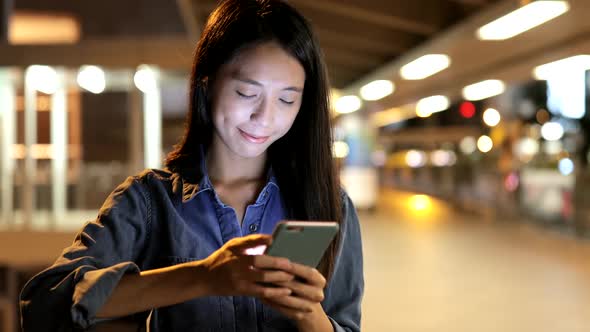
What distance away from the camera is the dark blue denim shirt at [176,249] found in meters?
1.35

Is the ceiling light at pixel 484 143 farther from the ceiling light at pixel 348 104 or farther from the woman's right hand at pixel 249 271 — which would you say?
the woman's right hand at pixel 249 271

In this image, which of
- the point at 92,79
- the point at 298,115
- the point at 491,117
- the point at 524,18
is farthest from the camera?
the point at 491,117

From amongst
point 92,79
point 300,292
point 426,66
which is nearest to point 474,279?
point 426,66

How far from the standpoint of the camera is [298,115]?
1665 mm

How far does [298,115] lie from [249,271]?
1.75 feet

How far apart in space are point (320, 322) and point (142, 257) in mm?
378

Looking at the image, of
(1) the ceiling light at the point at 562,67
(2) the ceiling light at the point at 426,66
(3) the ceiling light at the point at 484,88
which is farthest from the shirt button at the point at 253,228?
(3) the ceiling light at the point at 484,88

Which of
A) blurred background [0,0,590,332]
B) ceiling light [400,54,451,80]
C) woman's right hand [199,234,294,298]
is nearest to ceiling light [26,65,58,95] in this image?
blurred background [0,0,590,332]

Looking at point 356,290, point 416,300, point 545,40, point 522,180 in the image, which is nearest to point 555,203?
point 522,180

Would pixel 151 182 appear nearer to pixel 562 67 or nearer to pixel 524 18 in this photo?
pixel 524 18

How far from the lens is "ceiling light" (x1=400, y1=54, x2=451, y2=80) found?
11.4m

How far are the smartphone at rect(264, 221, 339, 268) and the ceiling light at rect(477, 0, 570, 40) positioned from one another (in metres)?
5.71

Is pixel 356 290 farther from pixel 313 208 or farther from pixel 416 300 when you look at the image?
pixel 416 300

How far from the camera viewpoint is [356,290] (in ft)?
5.20
